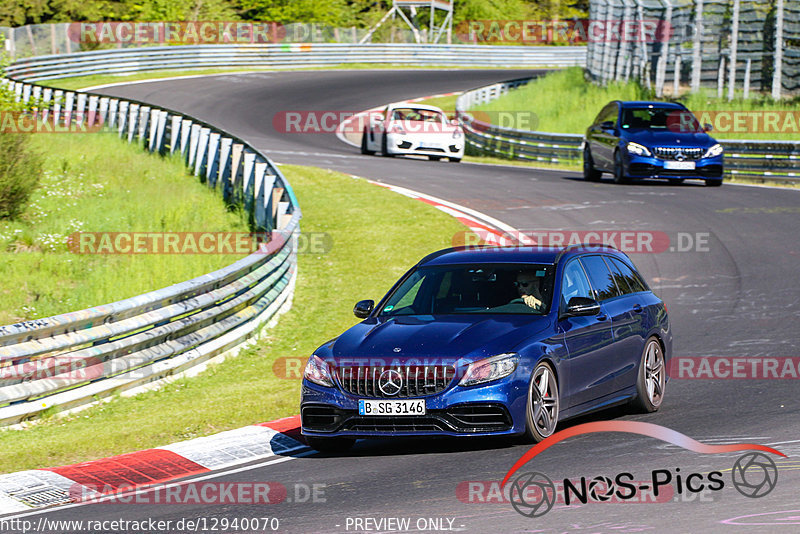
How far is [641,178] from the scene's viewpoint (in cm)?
2489

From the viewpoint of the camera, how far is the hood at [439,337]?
336 inches

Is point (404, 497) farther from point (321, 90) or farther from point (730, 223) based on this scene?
point (321, 90)

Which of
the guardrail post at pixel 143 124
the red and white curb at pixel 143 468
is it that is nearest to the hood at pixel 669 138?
the guardrail post at pixel 143 124

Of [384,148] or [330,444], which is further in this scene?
[384,148]

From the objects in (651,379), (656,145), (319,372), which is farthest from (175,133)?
(319,372)

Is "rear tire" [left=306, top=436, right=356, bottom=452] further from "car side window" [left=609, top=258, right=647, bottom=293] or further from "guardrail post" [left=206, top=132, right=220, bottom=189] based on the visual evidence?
"guardrail post" [left=206, top=132, right=220, bottom=189]

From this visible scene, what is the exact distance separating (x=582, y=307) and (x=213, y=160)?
14.6 metres

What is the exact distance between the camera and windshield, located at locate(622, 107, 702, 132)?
24.8 metres

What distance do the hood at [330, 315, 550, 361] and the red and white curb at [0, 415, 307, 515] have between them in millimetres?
1041

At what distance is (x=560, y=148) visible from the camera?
3212cm

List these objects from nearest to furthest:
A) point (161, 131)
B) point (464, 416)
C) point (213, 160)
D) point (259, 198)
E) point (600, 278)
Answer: point (464, 416) < point (600, 278) < point (259, 198) < point (213, 160) < point (161, 131)

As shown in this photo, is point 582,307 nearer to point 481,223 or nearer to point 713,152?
→ point 481,223

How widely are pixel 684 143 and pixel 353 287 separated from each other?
10186 millimetres

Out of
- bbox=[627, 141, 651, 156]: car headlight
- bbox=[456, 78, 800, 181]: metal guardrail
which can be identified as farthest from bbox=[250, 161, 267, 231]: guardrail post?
bbox=[456, 78, 800, 181]: metal guardrail
